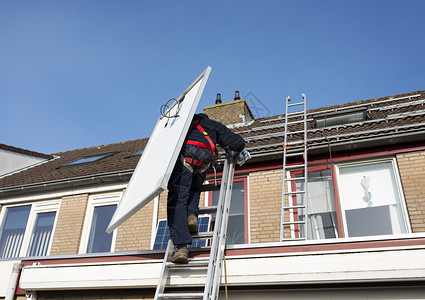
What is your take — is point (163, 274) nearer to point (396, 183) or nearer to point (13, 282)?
point (13, 282)

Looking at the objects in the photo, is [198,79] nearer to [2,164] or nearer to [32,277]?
[32,277]

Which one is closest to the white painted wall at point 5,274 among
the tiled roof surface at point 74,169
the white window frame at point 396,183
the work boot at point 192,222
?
the tiled roof surface at point 74,169

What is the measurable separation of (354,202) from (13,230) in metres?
8.09

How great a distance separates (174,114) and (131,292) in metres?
2.44

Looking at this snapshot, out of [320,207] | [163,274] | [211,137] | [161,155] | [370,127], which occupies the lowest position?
[163,274]

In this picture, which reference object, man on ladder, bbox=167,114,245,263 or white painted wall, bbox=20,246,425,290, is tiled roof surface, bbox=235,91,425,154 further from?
white painted wall, bbox=20,246,425,290

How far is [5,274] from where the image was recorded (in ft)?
22.3

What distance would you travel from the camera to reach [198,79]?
4.82 meters

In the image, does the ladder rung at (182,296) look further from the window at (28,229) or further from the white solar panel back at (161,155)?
the window at (28,229)

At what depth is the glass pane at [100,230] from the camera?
8680mm

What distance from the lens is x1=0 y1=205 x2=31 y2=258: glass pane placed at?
31.3ft

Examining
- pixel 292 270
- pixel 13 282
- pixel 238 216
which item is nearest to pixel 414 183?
pixel 238 216

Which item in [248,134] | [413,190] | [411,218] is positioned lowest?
[411,218]

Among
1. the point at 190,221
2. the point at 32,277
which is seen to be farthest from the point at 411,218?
the point at 32,277
